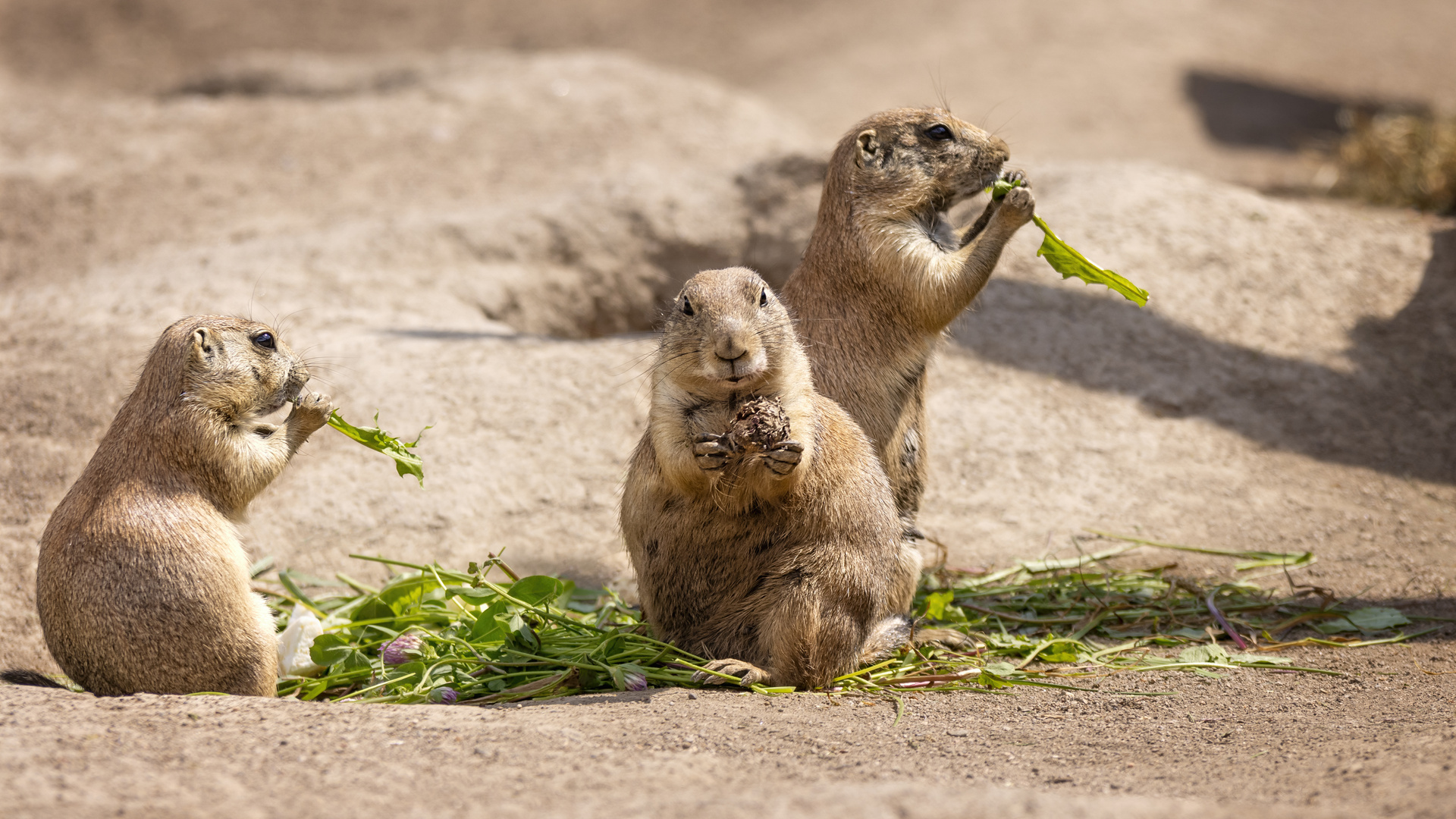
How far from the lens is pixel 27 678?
4.60 meters

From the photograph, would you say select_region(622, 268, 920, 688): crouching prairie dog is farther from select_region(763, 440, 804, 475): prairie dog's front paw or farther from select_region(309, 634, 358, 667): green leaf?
select_region(309, 634, 358, 667): green leaf

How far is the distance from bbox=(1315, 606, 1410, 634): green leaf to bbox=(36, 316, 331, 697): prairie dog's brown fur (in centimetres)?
463

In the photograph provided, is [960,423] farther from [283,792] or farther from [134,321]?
[134,321]

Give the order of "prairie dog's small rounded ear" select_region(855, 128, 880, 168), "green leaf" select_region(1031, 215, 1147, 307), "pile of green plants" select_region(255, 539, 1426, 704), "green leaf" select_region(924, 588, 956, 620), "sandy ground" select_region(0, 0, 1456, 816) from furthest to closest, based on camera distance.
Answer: "prairie dog's small rounded ear" select_region(855, 128, 880, 168)
"green leaf" select_region(924, 588, 956, 620)
"green leaf" select_region(1031, 215, 1147, 307)
"pile of green plants" select_region(255, 539, 1426, 704)
"sandy ground" select_region(0, 0, 1456, 816)

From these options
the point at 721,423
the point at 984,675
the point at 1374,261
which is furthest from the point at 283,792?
the point at 1374,261

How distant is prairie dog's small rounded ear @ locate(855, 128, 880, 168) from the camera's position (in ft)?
17.5

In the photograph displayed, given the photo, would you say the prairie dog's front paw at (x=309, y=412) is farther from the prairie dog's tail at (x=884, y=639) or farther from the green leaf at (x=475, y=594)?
the prairie dog's tail at (x=884, y=639)

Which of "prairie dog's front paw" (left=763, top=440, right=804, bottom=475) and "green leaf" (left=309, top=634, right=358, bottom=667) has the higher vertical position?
"prairie dog's front paw" (left=763, top=440, right=804, bottom=475)

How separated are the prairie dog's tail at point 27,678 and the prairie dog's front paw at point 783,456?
3045mm

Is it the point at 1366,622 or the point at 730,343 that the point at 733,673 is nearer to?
the point at 730,343

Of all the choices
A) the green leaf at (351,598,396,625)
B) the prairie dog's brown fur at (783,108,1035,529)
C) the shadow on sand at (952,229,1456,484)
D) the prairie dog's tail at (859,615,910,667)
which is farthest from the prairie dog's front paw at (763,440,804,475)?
the shadow on sand at (952,229,1456,484)

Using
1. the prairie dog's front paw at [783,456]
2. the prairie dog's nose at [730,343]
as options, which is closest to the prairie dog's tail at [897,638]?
the prairie dog's front paw at [783,456]

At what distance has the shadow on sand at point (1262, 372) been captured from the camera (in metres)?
7.04

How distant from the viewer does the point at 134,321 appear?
7.32m
